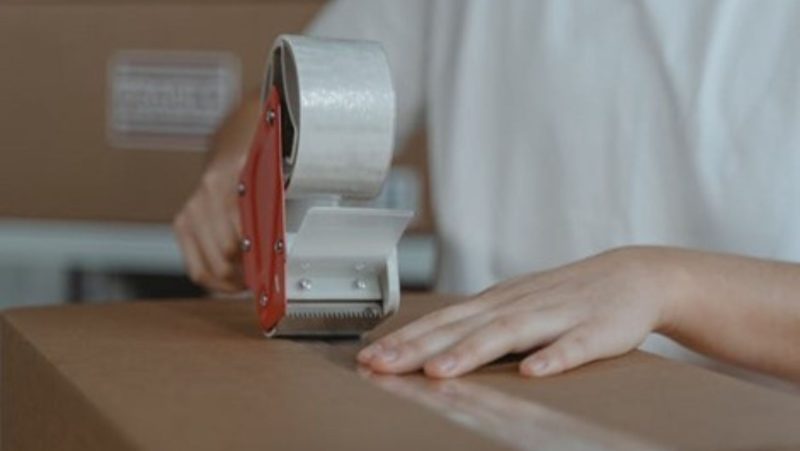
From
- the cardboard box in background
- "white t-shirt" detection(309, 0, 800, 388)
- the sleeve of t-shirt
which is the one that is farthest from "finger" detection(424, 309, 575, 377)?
the cardboard box in background

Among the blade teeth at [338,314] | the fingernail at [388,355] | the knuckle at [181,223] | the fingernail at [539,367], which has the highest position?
the fingernail at [388,355]

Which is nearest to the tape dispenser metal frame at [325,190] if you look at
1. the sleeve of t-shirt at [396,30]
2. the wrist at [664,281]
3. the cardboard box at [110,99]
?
the wrist at [664,281]

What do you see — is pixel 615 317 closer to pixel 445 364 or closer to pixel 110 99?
pixel 445 364

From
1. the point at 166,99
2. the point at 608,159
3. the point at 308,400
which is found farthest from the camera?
the point at 166,99

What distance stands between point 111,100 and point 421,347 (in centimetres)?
68

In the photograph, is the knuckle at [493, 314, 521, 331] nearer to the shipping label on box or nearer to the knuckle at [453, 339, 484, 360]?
the knuckle at [453, 339, 484, 360]

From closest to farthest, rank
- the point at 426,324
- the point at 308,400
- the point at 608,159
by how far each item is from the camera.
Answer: the point at 308,400 → the point at 426,324 → the point at 608,159

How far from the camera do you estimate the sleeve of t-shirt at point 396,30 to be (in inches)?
45.5

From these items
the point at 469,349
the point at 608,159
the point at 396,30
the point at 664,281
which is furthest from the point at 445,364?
the point at 396,30

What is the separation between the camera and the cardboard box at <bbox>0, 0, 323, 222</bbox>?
51.1 inches

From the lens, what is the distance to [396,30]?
45.7 inches

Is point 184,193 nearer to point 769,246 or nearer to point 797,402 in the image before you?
point 769,246

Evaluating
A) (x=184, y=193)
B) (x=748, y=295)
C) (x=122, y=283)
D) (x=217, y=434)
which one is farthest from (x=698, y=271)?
(x=122, y=283)

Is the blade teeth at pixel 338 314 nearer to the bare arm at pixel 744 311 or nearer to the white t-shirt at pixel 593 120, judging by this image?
the bare arm at pixel 744 311
